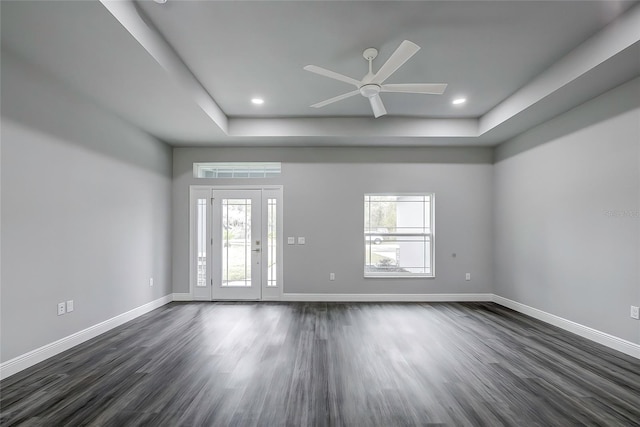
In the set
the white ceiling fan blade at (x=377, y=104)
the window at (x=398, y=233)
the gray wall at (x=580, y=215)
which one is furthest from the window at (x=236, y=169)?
the gray wall at (x=580, y=215)

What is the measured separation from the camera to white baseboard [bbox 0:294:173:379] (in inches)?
94.1

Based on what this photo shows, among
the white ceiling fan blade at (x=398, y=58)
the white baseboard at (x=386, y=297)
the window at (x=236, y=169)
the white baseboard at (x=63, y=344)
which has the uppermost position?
the white ceiling fan blade at (x=398, y=58)

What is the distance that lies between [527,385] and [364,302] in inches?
108

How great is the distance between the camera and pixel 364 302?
192 inches

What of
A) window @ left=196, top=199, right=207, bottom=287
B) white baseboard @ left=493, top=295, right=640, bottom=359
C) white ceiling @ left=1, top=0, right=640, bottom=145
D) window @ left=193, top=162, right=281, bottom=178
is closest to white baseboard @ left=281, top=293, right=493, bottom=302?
white baseboard @ left=493, top=295, right=640, bottom=359

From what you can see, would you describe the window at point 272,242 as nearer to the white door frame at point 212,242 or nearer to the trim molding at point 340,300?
the white door frame at point 212,242

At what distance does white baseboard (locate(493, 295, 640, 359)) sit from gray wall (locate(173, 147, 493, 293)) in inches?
29.2

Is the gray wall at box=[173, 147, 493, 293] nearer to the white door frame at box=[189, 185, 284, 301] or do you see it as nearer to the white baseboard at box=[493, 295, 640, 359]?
the white door frame at box=[189, 185, 284, 301]

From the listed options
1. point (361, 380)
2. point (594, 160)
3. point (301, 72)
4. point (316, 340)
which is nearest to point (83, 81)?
point (301, 72)

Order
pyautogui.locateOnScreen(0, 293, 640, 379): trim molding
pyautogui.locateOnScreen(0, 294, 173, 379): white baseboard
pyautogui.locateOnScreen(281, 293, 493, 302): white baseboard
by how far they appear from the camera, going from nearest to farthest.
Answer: pyautogui.locateOnScreen(0, 294, 173, 379): white baseboard < pyautogui.locateOnScreen(0, 293, 640, 379): trim molding < pyautogui.locateOnScreen(281, 293, 493, 302): white baseboard

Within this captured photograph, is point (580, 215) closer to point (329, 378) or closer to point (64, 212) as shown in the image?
point (329, 378)

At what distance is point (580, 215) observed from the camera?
3.39 metres

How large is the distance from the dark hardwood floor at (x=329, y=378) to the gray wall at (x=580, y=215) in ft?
1.74

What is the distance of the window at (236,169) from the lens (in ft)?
16.7
